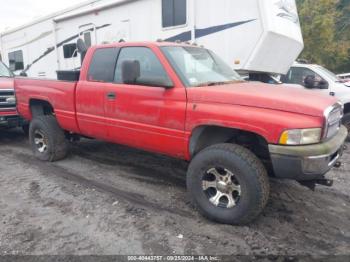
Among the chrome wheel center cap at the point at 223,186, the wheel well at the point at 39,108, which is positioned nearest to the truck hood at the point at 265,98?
the chrome wheel center cap at the point at 223,186

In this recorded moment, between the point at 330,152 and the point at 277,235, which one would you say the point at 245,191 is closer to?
the point at 277,235

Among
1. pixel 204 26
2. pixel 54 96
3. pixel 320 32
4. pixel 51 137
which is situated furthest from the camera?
pixel 320 32

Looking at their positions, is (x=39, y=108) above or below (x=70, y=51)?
below

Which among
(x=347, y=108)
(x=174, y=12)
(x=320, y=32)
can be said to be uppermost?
(x=320, y=32)

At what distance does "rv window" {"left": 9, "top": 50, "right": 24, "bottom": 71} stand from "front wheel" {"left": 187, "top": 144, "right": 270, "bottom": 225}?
11.3 m

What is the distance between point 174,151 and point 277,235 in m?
1.48

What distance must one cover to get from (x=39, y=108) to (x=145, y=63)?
2751mm

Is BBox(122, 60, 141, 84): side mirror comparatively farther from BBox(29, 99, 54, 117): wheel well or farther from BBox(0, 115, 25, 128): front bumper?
BBox(0, 115, 25, 128): front bumper

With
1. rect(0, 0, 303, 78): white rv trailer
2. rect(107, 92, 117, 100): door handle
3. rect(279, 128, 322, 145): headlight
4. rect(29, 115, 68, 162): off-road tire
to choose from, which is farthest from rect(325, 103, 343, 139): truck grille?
rect(29, 115, 68, 162): off-road tire

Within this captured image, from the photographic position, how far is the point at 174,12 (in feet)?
24.4

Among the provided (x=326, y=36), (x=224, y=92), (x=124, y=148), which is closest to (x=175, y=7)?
(x=124, y=148)

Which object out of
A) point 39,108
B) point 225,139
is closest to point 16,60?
point 39,108

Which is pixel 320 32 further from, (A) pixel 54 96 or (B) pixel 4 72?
(A) pixel 54 96

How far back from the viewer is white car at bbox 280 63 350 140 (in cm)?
725
